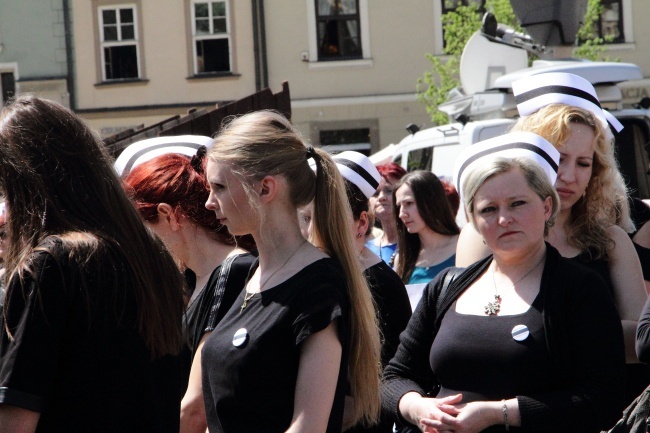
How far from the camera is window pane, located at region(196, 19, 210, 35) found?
23.5 meters

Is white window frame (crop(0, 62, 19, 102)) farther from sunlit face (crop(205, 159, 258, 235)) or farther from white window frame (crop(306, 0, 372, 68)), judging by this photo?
sunlit face (crop(205, 159, 258, 235))

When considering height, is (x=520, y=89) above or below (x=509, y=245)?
above

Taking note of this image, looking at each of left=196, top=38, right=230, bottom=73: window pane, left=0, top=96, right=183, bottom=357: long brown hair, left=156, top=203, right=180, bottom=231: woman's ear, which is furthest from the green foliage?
left=0, top=96, right=183, bottom=357: long brown hair

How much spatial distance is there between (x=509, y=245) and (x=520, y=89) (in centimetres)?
102

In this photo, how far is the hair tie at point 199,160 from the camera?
3438mm

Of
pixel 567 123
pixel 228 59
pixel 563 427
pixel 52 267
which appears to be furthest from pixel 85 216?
pixel 228 59

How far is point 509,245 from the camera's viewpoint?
10.0 feet

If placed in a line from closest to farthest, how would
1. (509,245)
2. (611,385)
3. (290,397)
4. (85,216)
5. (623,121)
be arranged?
(85,216) < (290,397) < (611,385) < (509,245) < (623,121)

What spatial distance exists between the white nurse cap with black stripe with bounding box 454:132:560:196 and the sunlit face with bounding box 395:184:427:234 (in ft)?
8.35

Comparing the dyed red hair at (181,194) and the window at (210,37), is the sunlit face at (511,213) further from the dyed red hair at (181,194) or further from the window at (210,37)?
the window at (210,37)

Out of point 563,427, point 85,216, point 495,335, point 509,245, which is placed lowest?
point 563,427

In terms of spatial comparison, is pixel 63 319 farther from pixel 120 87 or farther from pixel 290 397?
pixel 120 87

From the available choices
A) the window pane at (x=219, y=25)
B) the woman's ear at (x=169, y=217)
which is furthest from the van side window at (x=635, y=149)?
the window pane at (x=219, y=25)

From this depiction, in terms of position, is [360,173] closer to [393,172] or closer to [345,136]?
[393,172]
